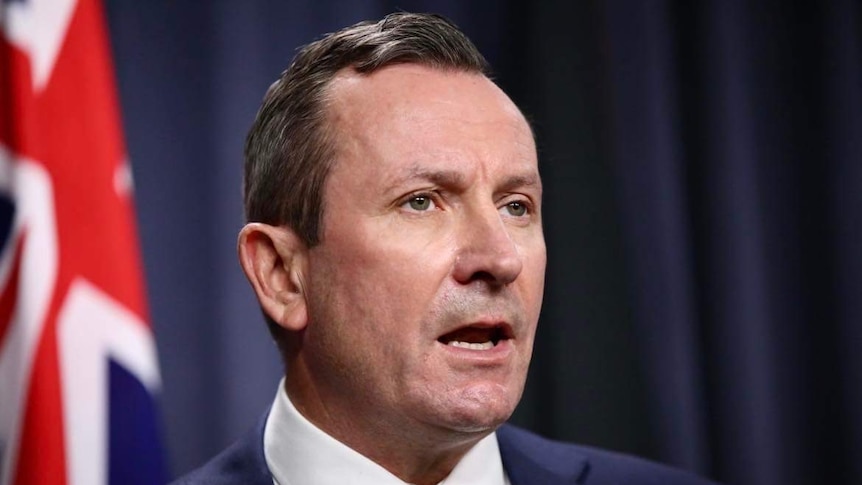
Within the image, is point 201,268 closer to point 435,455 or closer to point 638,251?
point 435,455

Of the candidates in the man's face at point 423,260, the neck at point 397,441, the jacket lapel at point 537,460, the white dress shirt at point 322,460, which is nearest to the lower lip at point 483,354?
the man's face at point 423,260

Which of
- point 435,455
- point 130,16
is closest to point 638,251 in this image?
point 435,455

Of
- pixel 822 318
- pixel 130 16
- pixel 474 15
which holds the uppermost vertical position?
pixel 130 16

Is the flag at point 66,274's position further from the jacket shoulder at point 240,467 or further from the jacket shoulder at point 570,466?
the jacket shoulder at point 570,466

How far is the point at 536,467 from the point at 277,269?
0.61 metres

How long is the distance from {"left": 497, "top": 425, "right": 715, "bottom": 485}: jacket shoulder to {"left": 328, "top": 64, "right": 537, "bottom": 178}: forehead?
55 centimetres

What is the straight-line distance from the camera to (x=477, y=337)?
164cm

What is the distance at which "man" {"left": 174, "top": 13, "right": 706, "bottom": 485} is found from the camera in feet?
5.22

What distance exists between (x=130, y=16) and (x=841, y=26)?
1.69m

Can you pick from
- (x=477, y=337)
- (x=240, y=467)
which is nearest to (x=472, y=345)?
(x=477, y=337)

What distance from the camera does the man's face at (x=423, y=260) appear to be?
1.58 metres

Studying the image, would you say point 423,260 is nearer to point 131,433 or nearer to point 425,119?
point 425,119

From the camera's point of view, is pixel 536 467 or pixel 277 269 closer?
pixel 277 269

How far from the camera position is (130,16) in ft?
7.72
